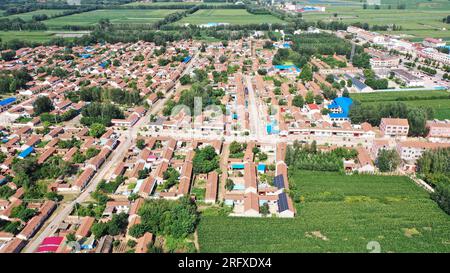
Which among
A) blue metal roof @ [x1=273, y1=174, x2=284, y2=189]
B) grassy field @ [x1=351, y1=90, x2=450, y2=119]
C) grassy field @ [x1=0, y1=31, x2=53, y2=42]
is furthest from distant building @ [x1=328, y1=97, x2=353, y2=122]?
grassy field @ [x1=0, y1=31, x2=53, y2=42]

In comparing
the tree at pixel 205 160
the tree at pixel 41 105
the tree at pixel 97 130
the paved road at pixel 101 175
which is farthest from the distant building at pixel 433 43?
the tree at pixel 41 105

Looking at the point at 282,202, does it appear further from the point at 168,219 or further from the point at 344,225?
the point at 168,219

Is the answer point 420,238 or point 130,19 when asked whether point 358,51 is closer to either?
point 420,238

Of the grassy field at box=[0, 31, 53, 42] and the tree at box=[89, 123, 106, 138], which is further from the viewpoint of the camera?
the grassy field at box=[0, 31, 53, 42]

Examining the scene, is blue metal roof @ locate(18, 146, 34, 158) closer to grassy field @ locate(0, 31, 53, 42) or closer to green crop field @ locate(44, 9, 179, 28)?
grassy field @ locate(0, 31, 53, 42)

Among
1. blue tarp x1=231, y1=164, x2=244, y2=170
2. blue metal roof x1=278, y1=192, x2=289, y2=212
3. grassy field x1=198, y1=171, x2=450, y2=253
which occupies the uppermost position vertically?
blue tarp x1=231, y1=164, x2=244, y2=170

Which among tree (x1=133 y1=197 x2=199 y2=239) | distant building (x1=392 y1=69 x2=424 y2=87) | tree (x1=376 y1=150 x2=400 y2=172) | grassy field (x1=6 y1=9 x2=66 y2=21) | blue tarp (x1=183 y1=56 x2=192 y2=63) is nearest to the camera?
tree (x1=133 y1=197 x2=199 y2=239)

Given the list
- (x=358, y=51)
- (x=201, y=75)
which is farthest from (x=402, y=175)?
(x=358, y=51)

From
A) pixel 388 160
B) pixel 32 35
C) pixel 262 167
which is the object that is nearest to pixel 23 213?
pixel 262 167
